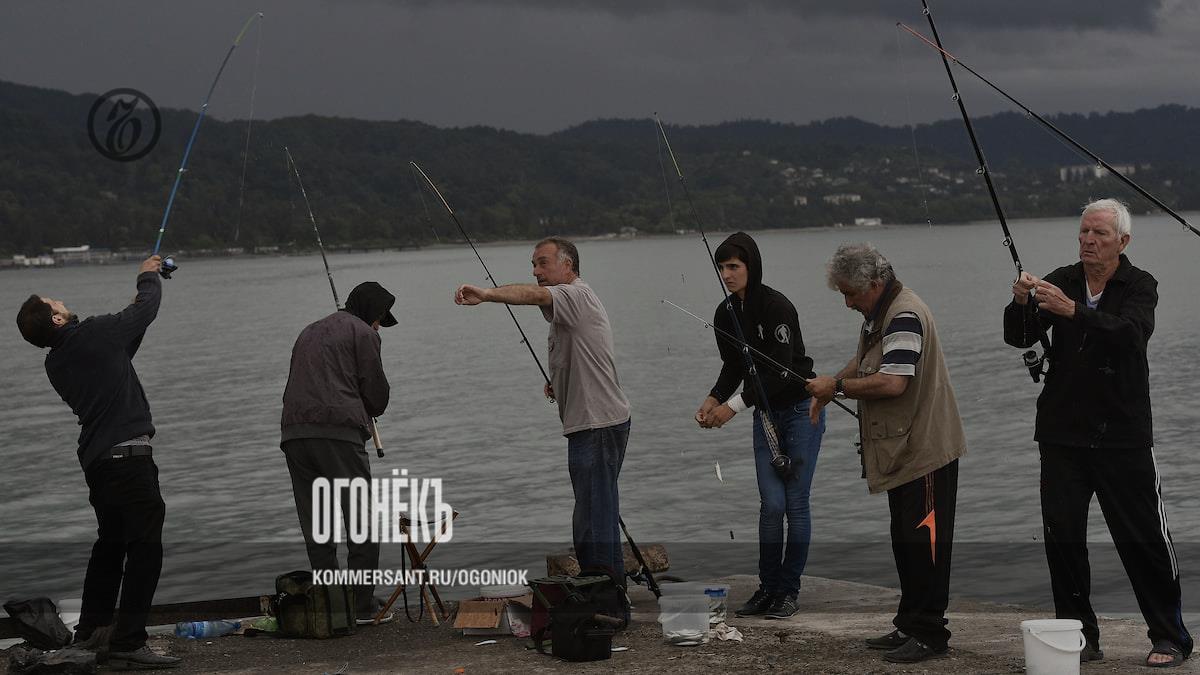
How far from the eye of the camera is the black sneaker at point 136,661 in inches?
241

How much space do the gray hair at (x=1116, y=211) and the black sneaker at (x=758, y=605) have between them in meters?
2.65

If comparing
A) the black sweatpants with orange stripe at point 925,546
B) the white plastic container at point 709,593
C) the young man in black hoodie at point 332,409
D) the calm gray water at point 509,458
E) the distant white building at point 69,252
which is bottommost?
the calm gray water at point 509,458

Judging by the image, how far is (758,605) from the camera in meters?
7.01

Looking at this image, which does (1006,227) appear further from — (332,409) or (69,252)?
(69,252)

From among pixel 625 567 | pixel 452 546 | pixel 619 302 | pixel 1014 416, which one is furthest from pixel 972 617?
pixel 619 302

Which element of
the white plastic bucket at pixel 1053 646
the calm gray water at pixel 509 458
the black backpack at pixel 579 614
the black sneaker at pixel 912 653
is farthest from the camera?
the calm gray water at pixel 509 458

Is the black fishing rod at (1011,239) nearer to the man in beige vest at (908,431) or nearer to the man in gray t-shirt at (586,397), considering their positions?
the man in beige vest at (908,431)

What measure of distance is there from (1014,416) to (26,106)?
89.0m

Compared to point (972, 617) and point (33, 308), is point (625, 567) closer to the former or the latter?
point (972, 617)

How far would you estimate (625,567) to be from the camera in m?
7.41

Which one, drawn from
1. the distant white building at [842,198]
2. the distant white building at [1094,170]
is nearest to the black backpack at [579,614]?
the distant white building at [1094,170]

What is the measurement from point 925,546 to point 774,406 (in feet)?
4.38

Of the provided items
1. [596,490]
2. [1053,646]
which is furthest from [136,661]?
[1053,646]

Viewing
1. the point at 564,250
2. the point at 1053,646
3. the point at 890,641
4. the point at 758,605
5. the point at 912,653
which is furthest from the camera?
the point at 758,605
